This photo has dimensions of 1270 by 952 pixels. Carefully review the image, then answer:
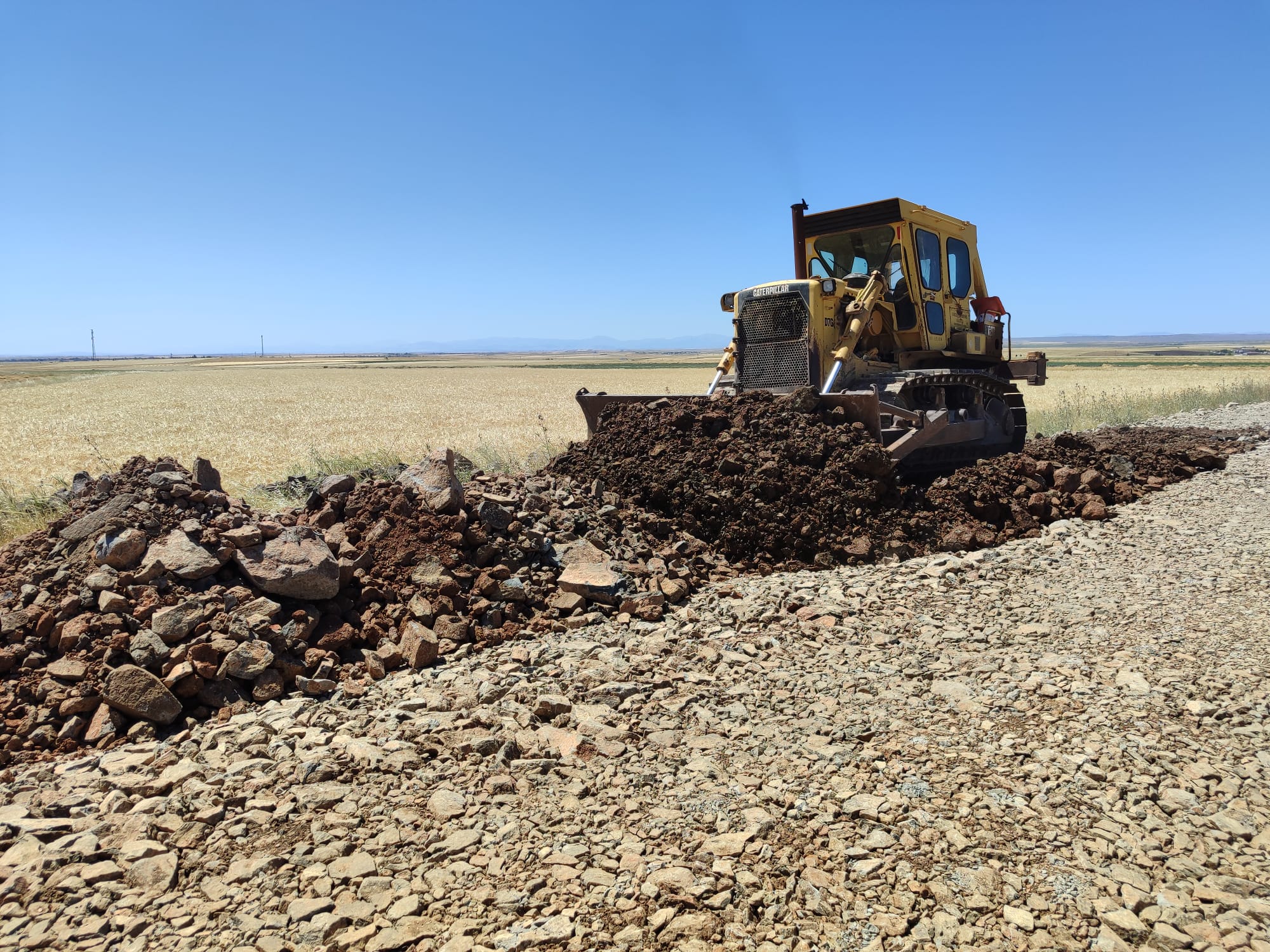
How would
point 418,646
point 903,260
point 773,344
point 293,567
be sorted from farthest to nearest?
point 903,260
point 773,344
point 293,567
point 418,646

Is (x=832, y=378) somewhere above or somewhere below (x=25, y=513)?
above

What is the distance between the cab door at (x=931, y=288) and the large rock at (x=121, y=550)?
10.2 metres

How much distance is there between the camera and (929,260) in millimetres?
11844

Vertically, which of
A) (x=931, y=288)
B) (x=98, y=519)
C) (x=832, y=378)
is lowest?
(x=98, y=519)

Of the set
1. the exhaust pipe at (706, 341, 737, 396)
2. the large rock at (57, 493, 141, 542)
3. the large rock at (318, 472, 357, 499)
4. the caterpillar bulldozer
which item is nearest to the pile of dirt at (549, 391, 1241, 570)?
the caterpillar bulldozer

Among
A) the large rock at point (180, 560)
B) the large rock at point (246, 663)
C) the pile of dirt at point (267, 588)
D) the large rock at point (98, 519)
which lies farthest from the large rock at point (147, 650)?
the large rock at point (98, 519)

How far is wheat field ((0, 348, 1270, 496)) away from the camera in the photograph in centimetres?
1780

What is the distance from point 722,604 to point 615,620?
932mm

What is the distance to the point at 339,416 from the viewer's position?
101 feet

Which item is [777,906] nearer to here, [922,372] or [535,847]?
[535,847]

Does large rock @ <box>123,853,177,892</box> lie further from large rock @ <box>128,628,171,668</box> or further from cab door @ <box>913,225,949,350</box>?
cab door @ <box>913,225,949,350</box>

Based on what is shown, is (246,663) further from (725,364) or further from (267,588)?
(725,364)

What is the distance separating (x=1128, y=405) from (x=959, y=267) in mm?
16623

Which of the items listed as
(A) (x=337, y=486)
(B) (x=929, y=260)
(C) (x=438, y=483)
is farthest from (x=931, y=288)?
(A) (x=337, y=486)
